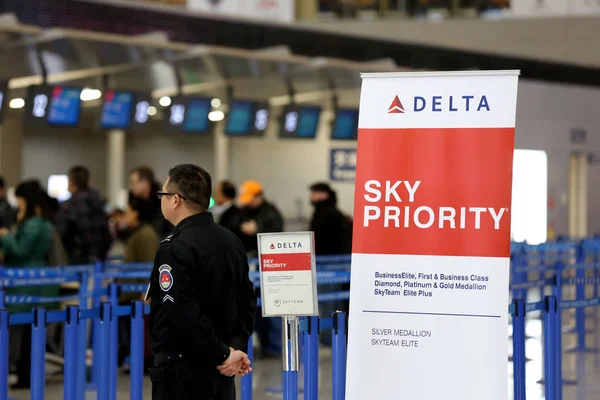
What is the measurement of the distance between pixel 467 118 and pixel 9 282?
490cm

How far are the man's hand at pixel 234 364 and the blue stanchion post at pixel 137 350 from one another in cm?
197

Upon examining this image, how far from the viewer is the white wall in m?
17.5

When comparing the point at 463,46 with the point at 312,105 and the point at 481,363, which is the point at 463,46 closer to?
the point at 312,105

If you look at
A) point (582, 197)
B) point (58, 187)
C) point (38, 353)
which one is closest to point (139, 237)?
→ point (38, 353)

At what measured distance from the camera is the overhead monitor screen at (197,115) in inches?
590

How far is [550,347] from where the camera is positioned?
670 centimetres

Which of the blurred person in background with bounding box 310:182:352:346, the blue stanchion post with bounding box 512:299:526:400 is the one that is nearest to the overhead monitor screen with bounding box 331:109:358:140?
the blurred person in background with bounding box 310:182:352:346

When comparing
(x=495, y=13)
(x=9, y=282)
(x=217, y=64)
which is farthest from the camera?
(x=495, y=13)

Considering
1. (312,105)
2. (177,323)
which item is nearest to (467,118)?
(177,323)

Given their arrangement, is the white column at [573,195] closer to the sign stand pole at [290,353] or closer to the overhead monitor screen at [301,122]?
the overhead monitor screen at [301,122]

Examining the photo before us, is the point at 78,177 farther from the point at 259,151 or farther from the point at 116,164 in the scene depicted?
the point at 116,164

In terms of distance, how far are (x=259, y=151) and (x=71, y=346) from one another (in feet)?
38.4

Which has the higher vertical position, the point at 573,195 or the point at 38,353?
the point at 573,195

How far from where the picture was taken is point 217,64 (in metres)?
15.1
